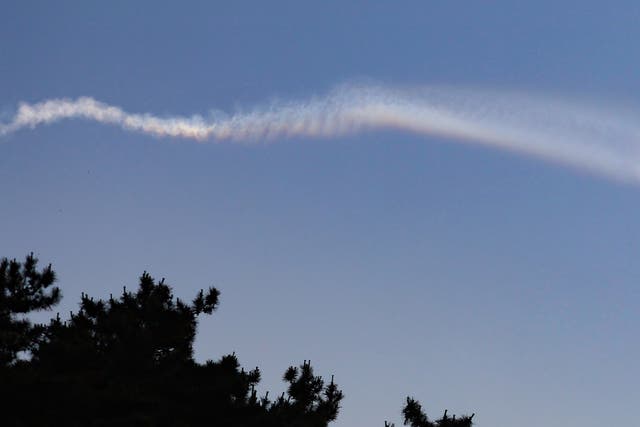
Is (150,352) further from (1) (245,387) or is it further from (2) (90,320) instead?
(2) (90,320)

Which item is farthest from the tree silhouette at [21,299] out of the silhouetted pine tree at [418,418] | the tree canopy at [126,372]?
the silhouetted pine tree at [418,418]

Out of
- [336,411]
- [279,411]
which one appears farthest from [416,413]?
[336,411]

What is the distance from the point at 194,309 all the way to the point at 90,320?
5.71 metres

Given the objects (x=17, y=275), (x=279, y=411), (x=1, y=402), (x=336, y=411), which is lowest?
(x=1, y=402)

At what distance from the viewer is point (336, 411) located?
147 feet

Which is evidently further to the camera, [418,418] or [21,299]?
[21,299]

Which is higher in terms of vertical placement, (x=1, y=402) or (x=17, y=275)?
(x=17, y=275)

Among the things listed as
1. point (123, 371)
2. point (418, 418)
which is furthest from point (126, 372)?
point (418, 418)

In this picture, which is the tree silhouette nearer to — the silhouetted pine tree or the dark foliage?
the dark foliage

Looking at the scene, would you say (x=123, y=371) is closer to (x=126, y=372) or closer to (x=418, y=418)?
(x=126, y=372)

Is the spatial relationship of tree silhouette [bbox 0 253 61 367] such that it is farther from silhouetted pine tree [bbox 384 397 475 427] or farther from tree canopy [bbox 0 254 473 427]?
silhouetted pine tree [bbox 384 397 475 427]

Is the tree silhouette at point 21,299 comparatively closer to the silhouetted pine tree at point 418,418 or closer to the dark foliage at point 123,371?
the dark foliage at point 123,371

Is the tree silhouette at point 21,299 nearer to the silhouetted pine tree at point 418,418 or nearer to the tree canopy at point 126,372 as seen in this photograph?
the tree canopy at point 126,372

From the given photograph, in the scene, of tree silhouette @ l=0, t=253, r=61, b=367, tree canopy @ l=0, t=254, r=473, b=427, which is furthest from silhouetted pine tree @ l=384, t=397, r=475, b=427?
tree silhouette @ l=0, t=253, r=61, b=367
